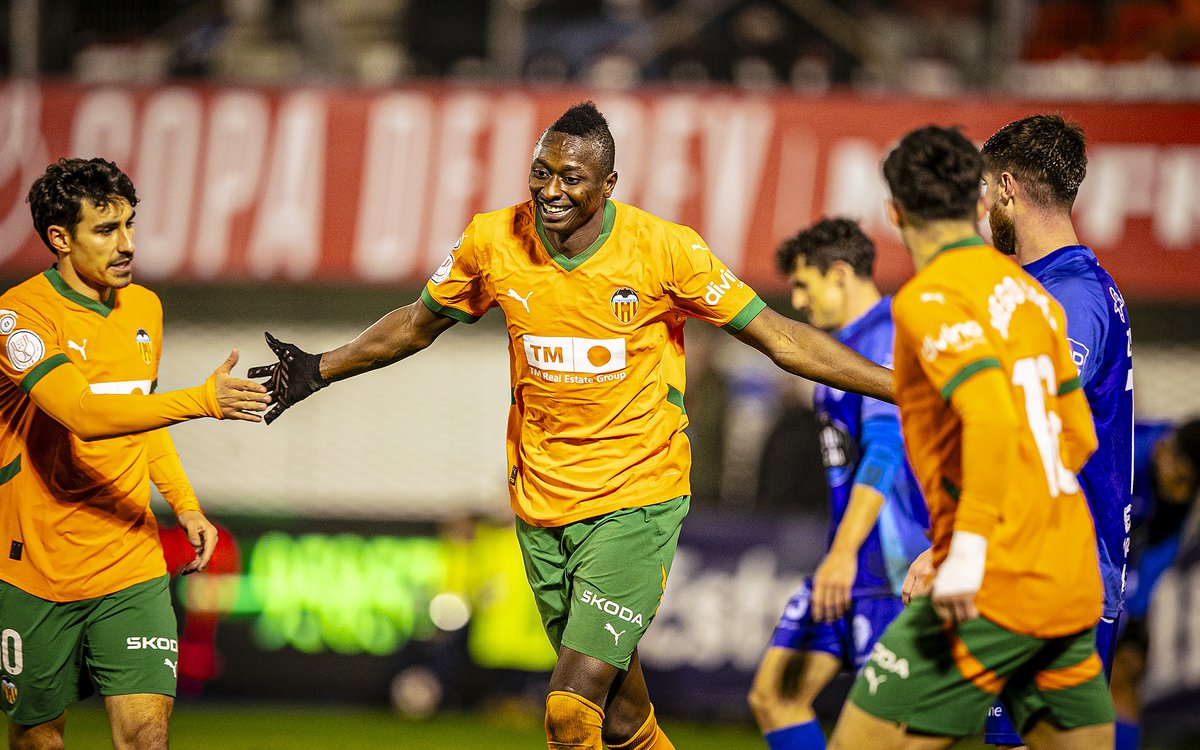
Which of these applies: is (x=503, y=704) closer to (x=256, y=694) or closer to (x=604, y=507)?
(x=256, y=694)

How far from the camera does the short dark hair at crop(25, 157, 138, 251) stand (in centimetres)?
508

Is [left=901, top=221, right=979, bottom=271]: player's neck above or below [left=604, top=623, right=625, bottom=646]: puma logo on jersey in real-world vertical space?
above

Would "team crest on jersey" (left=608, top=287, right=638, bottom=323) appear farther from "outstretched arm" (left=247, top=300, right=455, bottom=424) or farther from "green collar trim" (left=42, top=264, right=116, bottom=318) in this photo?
"green collar trim" (left=42, top=264, right=116, bottom=318)

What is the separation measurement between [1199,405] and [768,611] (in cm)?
541

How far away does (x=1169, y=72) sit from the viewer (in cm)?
1109

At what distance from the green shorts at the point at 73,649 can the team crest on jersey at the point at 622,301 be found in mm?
2145

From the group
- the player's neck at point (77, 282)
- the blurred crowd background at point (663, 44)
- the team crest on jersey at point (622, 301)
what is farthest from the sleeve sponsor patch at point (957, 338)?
the blurred crowd background at point (663, 44)

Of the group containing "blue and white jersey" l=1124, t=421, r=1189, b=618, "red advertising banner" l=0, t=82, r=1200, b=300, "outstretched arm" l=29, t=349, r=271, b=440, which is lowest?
"blue and white jersey" l=1124, t=421, r=1189, b=618

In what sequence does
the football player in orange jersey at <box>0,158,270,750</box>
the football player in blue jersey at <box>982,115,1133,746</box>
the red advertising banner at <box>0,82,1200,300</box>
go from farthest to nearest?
the red advertising banner at <box>0,82,1200,300</box> → the football player in orange jersey at <box>0,158,270,750</box> → the football player in blue jersey at <box>982,115,1133,746</box>

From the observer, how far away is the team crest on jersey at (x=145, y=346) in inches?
208

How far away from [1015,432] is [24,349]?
138 inches

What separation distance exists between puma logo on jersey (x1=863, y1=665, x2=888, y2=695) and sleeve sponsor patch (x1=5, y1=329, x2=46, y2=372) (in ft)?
10.3

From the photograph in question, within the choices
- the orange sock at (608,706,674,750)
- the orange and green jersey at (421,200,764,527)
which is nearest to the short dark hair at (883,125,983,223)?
the orange and green jersey at (421,200,764,527)

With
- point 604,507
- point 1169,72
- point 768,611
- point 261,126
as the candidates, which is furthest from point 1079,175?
point 261,126
